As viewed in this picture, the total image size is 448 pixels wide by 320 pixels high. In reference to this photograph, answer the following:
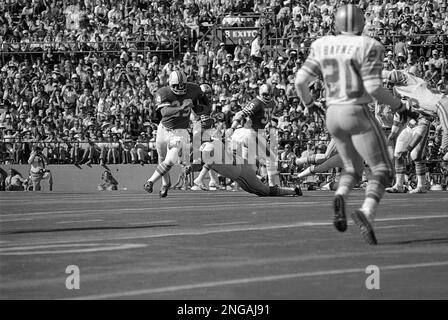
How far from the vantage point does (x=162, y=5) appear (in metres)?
37.7

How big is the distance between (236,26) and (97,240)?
2393cm

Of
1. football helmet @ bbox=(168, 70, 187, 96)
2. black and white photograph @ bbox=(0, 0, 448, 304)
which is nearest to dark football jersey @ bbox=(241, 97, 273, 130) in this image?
black and white photograph @ bbox=(0, 0, 448, 304)

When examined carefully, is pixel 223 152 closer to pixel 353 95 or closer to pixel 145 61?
pixel 353 95

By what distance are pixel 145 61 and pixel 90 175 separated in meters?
5.70

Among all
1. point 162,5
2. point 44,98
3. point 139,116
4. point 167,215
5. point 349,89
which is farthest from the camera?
point 162,5

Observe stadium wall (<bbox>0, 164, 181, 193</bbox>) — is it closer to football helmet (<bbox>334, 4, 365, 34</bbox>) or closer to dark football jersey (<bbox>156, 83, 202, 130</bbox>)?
dark football jersey (<bbox>156, 83, 202, 130</bbox>)

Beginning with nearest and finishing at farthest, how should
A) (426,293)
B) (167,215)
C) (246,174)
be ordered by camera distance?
(426,293) < (167,215) < (246,174)

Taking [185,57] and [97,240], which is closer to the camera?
[97,240]

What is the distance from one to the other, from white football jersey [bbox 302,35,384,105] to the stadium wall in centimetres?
1836

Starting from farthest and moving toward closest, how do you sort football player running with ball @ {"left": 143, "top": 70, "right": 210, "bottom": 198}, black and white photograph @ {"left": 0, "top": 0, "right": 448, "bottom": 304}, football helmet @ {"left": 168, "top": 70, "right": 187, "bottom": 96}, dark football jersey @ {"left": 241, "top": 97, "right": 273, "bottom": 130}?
dark football jersey @ {"left": 241, "top": 97, "right": 273, "bottom": 130} < football helmet @ {"left": 168, "top": 70, "right": 187, "bottom": 96} < football player running with ball @ {"left": 143, "top": 70, "right": 210, "bottom": 198} < black and white photograph @ {"left": 0, "top": 0, "right": 448, "bottom": 304}

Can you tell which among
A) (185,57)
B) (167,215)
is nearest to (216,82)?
(185,57)

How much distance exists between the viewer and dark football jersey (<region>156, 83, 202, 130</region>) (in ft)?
68.3

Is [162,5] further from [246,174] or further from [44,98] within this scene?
[246,174]

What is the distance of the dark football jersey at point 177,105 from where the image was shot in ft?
68.3
